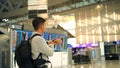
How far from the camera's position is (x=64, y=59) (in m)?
20.1

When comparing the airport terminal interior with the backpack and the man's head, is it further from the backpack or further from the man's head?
the backpack

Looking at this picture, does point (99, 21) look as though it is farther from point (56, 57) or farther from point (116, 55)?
point (56, 57)

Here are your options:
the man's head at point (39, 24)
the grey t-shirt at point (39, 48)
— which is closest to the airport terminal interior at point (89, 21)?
the man's head at point (39, 24)

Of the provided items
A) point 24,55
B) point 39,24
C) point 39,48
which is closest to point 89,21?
point 39,24

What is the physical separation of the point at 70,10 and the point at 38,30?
40.3 metres

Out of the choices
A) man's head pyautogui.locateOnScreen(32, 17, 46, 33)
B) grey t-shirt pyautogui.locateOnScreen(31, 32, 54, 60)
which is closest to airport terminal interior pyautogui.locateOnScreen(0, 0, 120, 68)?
man's head pyautogui.locateOnScreen(32, 17, 46, 33)

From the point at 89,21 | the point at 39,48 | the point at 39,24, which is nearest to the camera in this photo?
the point at 39,48

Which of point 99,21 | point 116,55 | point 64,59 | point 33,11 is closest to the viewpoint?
point 33,11

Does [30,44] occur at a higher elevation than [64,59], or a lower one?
higher

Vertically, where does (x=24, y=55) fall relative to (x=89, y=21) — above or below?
below

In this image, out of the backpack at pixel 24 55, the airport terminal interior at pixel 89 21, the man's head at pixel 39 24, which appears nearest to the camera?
the backpack at pixel 24 55

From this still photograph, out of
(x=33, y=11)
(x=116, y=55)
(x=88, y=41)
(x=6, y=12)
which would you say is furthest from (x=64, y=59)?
(x=6, y=12)

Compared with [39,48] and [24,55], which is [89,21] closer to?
[39,48]

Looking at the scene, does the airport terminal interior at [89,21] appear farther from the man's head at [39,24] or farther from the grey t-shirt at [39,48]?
the grey t-shirt at [39,48]
